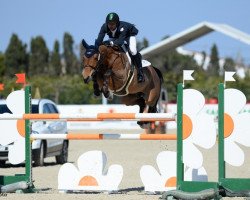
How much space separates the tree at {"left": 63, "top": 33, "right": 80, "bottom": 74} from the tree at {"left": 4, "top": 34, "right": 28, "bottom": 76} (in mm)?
5260

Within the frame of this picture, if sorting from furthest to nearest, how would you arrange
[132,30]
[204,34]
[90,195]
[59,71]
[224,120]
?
1. [59,71]
2. [204,34]
3. [132,30]
4. [90,195]
5. [224,120]

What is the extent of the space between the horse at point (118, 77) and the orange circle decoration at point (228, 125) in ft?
6.53

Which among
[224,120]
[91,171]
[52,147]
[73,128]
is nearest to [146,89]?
[91,171]

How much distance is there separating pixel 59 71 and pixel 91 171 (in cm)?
5085

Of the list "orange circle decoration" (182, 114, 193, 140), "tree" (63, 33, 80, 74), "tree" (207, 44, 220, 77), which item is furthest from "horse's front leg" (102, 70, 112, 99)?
"tree" (63, 33, 80, 74)

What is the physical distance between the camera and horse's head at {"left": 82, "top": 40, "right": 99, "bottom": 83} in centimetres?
891

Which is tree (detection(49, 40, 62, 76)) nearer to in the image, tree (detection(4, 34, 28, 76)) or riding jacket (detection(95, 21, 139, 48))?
tree (detection(4, 34, 28, 76))

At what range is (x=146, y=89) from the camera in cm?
991

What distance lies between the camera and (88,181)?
866 cm

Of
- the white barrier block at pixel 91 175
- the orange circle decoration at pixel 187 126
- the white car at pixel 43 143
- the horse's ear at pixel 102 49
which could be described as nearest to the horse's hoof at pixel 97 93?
the horse's ear at pixel 102 49

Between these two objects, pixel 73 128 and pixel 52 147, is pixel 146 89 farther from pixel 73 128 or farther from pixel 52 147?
pixel 73 128

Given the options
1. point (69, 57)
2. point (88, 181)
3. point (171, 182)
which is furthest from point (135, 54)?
point (69, 57)

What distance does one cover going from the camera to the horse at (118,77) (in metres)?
9.05

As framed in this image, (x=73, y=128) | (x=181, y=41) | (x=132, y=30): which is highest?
(x=181, y=41)
